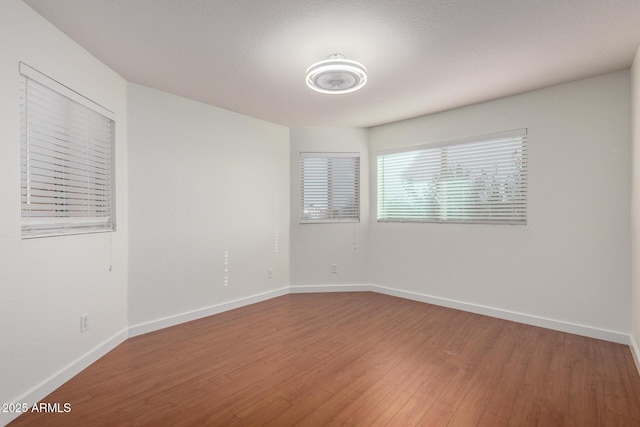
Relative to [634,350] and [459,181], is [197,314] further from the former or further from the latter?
[634,350]

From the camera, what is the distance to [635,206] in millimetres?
2518

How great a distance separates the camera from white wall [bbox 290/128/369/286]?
468 centimetres

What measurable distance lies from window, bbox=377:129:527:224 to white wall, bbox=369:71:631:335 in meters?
Result: 0.12

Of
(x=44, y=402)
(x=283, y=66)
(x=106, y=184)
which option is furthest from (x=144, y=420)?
(x=283, y=66)

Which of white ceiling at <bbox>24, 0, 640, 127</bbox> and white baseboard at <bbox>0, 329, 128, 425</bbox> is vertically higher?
white ceiling at <bbox>24, 0, 640, 127</bbox>

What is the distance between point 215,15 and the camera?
1.98 meters

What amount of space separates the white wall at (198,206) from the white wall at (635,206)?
3.85 meters

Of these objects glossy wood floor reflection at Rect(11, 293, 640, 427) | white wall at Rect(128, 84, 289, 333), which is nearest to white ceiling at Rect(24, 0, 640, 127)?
white wall at Rect(128, 84, 289, 333)

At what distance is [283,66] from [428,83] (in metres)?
1.50

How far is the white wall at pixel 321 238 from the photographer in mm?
4684

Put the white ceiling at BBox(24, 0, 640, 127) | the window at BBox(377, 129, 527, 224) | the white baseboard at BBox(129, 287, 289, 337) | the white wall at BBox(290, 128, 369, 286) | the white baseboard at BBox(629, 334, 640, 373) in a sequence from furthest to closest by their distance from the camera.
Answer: the white wall at BBox(290, 128, 369, 286)
the window at BBox(377, 129, 527, 224)
the white baseboard at BBox(129, 287, 289, 337)
the white baseboard at BBox(629, 334, 640, 373)
the white ceiling at BBox(24, 0, 640, 127)

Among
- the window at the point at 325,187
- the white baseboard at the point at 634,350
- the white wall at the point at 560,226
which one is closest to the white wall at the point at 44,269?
the window at the point at 325,187

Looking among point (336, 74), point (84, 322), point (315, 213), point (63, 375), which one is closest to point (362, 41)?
point (336, 74)

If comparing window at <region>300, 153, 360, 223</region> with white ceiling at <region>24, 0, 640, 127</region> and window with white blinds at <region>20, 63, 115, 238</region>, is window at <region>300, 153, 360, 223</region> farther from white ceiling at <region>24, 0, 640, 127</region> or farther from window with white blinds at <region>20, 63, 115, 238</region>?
window with white blinds at <region>20, 63, 115, 238</region>
